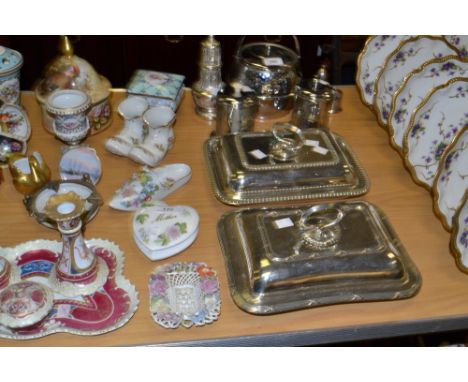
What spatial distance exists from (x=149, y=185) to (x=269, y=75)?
42 cm

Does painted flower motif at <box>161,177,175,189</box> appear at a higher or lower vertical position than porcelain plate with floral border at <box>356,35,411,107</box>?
lower

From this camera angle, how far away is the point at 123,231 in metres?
0.99

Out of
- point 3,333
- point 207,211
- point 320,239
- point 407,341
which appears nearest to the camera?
point 3,333

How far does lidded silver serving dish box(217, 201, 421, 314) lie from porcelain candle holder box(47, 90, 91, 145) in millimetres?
387

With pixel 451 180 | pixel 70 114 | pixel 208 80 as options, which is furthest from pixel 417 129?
pixel 70 114

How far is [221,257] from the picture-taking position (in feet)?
3.12

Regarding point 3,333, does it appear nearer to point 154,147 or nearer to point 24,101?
point 154,147

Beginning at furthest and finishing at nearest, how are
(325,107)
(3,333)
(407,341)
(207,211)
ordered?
(407,341) < (325,107) < (207,211) < (3,333)

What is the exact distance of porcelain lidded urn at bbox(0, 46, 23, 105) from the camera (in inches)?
43.6

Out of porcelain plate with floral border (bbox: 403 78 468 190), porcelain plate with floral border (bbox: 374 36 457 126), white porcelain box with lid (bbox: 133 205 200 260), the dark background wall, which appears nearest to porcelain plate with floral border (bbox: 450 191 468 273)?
porcelain plate with floral border (bbox: 403 78 468 190)

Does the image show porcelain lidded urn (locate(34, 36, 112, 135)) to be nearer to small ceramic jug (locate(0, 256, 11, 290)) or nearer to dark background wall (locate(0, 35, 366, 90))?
small ceramic jug (locate(0, 256, 11, 290))

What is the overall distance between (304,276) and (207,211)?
0.86 feet

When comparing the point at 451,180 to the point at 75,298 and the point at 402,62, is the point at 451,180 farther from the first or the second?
the point at 75,298

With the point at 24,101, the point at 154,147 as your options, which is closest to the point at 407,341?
the point at 154,147
